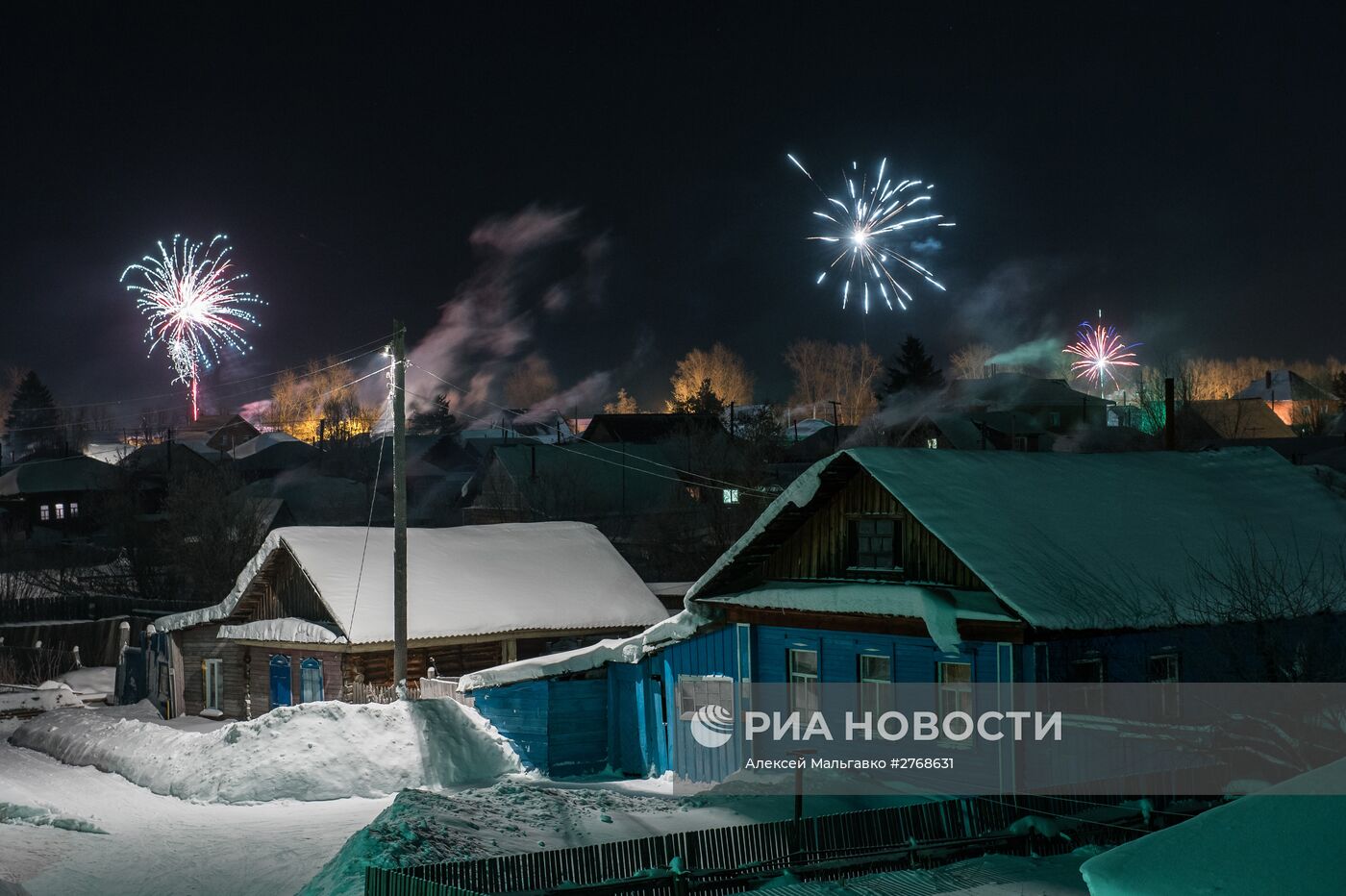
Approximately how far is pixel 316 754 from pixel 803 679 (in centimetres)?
975

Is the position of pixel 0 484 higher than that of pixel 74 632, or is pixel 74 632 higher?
pixel 0 484

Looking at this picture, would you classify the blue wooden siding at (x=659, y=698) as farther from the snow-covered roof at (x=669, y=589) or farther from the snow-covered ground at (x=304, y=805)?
the snow-covered roof at (x=669, y=589)

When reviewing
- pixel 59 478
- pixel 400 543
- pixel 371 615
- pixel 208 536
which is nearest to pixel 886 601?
pixel 400 543

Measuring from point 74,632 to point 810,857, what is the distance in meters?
44.1

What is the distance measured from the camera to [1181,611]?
21.3 metres

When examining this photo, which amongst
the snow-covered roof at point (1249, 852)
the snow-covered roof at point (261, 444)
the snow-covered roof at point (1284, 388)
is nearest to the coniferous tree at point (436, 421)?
the snow-covered roof at point (261, 444)

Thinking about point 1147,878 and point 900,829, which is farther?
point 900,829

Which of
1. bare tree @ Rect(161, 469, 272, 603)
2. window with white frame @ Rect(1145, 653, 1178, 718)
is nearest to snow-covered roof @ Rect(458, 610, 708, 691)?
window with white frame @ Rect(1145, 653, 1178, 718)

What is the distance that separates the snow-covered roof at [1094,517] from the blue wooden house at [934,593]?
0.17 ft

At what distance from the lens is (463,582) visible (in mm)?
34406

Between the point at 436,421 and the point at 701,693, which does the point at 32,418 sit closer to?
the point at 436,421

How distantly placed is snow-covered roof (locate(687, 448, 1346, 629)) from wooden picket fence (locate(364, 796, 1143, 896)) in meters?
3.61

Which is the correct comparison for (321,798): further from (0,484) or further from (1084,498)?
(0,484)

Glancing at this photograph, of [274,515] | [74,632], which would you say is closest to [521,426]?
[274,515]
